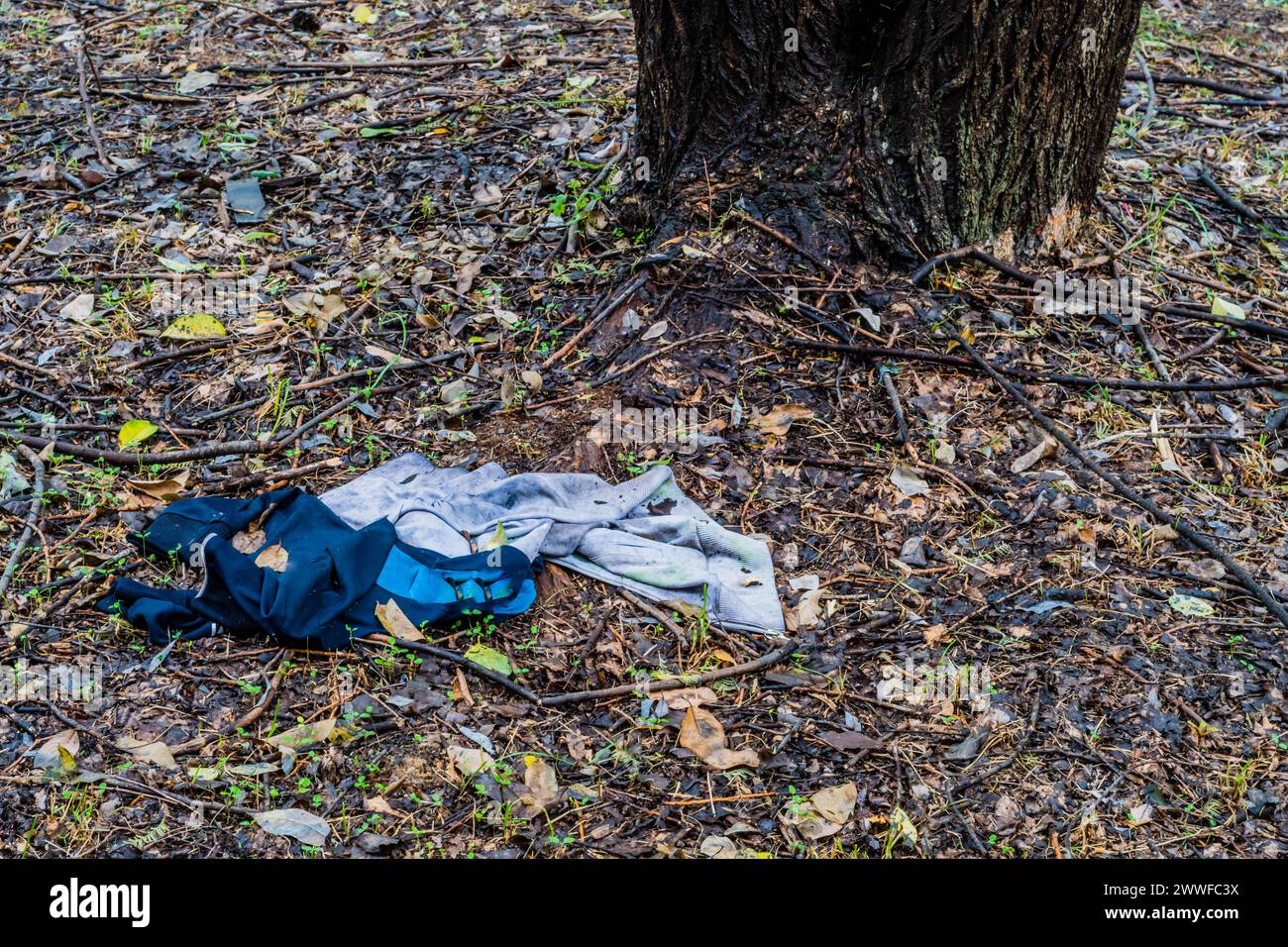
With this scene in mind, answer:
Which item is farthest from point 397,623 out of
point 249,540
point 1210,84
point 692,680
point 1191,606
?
point 1210,84

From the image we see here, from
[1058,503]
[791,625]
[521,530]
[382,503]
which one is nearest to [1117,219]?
[1058,503]

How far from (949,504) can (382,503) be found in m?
1.65

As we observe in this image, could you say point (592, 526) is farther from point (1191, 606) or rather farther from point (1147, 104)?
point (1147, 104)

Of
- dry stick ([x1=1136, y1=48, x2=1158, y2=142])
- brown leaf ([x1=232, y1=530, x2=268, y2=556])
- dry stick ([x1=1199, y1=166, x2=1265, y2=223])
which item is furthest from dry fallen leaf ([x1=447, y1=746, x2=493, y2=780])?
dry stick ([x1=1136, y1=48, x2=1158, y2=142])

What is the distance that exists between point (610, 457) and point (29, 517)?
65.8 inches

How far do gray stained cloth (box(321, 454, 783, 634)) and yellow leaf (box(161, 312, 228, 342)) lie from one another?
38.8 inches

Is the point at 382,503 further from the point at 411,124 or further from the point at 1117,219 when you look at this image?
the point at 1117,219

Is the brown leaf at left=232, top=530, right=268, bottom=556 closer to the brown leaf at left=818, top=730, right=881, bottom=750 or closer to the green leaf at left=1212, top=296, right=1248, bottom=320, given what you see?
the brown leaf at left=818, top=730, right=881, bottom=750

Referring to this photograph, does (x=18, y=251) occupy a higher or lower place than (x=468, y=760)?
higher

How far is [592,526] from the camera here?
317 cm

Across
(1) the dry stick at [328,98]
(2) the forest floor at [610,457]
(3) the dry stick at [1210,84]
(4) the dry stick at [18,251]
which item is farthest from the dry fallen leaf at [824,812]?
(3) the dry stick at [1210,84]

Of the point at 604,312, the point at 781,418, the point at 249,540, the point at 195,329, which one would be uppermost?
the point at 604,312

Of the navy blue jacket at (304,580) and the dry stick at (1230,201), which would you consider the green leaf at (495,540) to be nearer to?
the navy blue jacket at (304,580)

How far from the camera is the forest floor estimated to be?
2.54 meters
